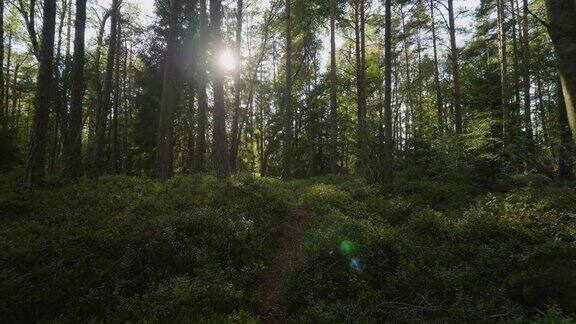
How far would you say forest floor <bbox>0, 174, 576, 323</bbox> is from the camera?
598 centimetres

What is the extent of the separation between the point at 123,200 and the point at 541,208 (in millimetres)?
11004

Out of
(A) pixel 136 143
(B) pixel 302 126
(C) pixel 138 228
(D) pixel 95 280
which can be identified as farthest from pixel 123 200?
(B) pixel 302 126

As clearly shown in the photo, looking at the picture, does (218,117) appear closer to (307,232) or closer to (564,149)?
(307,232)

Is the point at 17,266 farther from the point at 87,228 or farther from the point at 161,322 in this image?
the point at 161,322

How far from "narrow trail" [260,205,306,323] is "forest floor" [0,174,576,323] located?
36mm

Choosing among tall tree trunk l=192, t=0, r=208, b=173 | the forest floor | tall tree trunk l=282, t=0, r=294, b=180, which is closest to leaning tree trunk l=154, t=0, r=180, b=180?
tall tree trunk l=192, t=0, r=208, b=173

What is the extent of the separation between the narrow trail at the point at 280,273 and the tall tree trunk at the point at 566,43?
520 cm

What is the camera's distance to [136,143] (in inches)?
1043

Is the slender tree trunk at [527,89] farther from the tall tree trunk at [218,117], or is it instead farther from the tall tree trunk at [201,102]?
the tall tree trunk at [201,102]

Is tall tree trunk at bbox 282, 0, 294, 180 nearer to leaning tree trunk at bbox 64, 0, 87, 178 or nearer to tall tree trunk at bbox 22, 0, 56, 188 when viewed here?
leaning tree trunk at bbox 64, 0, 87, 178

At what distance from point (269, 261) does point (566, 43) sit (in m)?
7.01

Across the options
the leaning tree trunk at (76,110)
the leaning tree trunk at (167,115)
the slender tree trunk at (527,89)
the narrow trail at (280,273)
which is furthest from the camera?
the leaning tree trunk at (167,115)

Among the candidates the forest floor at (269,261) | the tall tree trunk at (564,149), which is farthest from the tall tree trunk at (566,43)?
the forest floor at (269,261)

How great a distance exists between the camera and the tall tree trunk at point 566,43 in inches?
139
